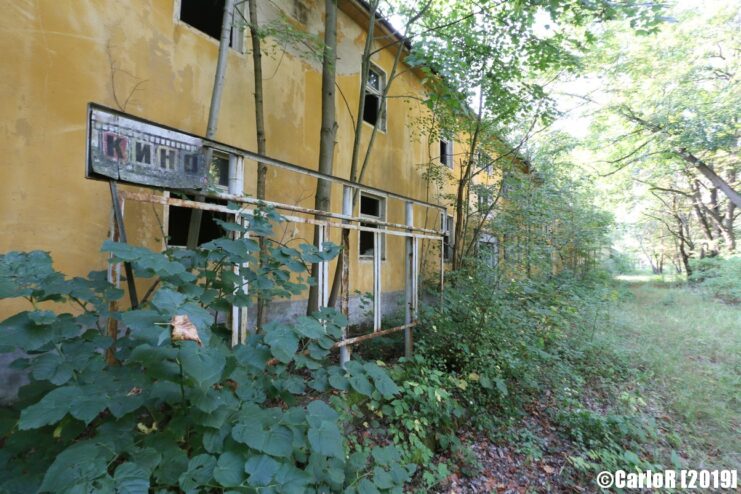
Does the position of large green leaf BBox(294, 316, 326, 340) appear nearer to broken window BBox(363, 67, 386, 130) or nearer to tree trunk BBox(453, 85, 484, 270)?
tree trunk BBox(453, 85, 484, 270)

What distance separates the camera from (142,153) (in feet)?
6.37

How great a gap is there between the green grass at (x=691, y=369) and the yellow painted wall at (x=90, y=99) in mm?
5263

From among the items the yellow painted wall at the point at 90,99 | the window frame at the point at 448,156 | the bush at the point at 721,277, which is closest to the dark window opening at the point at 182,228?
the yellow painted wall at the point at 90,99

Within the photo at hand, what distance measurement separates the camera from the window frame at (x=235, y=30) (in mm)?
4156

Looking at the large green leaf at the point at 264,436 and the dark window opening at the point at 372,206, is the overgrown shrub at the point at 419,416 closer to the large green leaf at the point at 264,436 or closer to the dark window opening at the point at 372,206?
the large green leaf at the point at 264,436

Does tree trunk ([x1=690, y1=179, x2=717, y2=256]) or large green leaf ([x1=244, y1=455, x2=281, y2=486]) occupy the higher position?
tree trunk ([x1=690, y1=179, x2=717, y2=256])

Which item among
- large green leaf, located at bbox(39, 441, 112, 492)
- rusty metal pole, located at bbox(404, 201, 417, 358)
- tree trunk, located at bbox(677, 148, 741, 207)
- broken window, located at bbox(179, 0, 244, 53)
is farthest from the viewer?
tree trunk, located at bbox(677, 148, 741, 207)

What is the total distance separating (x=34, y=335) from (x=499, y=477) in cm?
366

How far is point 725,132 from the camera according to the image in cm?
1125

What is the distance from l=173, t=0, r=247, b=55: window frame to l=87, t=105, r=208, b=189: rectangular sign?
8.54ft

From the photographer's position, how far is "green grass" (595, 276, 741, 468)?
166 inches

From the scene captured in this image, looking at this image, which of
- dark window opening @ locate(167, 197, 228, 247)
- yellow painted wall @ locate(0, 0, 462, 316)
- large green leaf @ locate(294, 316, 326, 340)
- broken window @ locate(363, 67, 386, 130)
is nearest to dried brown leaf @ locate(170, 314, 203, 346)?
large green leaf @ locate(294, 316, 326, 340)

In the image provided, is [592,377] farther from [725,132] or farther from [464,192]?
[725,132]

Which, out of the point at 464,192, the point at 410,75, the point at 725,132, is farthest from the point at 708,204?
the point at 410,75
